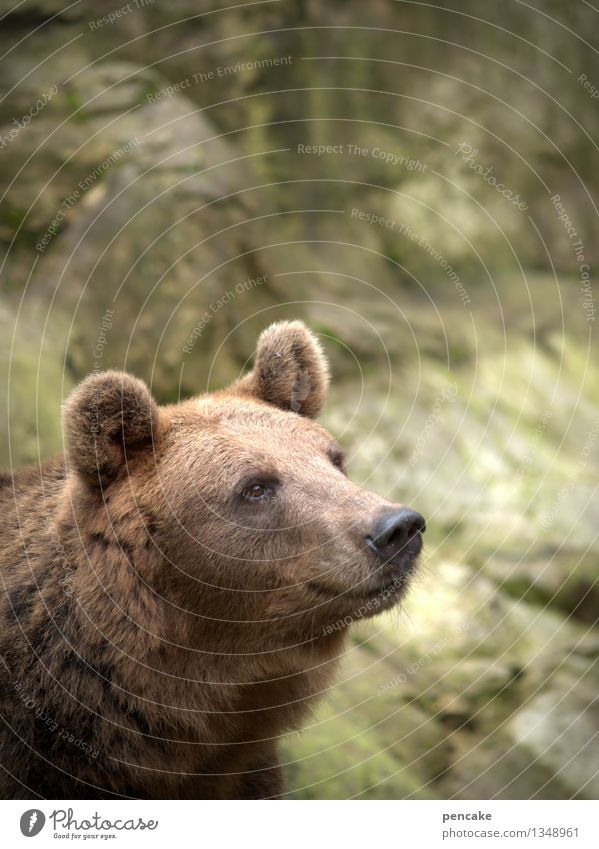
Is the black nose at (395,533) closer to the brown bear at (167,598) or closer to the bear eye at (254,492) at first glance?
the brown bear at (167,598)

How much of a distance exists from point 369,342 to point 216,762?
24.5 feet

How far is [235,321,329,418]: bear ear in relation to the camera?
21.1 ft

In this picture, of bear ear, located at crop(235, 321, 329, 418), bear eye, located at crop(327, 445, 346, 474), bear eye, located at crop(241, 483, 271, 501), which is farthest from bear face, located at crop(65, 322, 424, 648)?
bear ear, located at crop(235, 321, 329, 418)

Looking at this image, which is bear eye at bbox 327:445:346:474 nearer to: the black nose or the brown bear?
the brown bear

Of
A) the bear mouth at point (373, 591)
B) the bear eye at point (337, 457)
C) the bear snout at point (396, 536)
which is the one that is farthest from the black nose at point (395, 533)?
the bear eye at point (337, 457)

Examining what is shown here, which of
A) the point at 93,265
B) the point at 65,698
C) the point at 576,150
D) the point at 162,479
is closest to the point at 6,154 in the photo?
the point at 93,265

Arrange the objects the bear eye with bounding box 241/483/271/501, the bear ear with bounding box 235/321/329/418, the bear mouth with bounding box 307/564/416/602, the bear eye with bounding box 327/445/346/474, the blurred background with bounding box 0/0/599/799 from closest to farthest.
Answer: the bear mouth with bounding box 307/564/416/602, the bear eye with bounding box 241/483/271/501, the bear eye with bounding box 327/445/346/474, the bear ear with bounding box 235/321/329/418, the blurred background with bounding box 0/0/599/799

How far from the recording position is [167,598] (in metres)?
5.52

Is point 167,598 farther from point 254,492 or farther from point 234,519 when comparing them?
point 254,492

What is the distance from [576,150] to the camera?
15055 mm

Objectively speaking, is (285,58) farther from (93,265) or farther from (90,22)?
(93,265)

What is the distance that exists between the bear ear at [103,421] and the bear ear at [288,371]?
1041 mm

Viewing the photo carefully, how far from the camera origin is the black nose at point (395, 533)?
16.8 ft

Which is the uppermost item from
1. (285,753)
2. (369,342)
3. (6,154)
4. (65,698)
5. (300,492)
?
(6,154)
